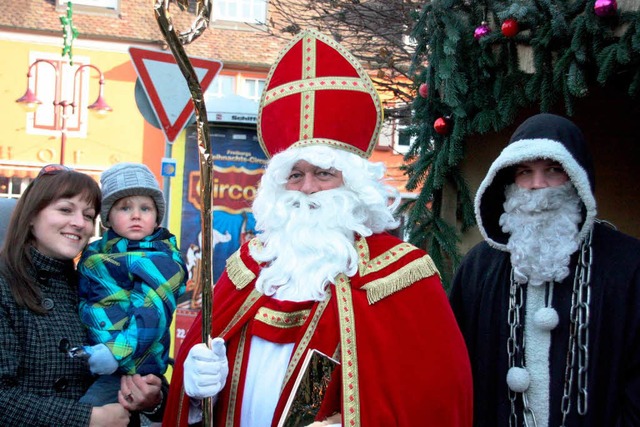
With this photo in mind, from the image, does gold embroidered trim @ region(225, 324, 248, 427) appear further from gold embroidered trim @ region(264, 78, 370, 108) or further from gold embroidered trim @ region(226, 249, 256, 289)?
gold embroidered trim @ region(264, 78, 370, 108)

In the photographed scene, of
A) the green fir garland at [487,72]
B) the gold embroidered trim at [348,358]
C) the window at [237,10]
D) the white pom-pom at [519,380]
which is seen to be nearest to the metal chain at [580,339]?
the white pom-pom at [519,380]

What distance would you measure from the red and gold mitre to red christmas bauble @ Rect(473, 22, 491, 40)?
1.13 meters

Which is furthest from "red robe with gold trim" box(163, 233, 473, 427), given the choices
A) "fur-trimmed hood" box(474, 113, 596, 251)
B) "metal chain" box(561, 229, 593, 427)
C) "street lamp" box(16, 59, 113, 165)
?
"street lamp" box(16, 59, 113, 165)

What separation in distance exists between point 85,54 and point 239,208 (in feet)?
53.3

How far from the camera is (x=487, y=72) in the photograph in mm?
4203

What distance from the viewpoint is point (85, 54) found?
21594 millimetres

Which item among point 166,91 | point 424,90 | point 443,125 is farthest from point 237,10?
point 443,125

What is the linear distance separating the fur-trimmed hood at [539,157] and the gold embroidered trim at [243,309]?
0.99 metres

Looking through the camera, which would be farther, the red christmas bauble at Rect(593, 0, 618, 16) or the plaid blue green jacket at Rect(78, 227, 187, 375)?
the red christmas bauble at Rect(593, 0, 618, 16)

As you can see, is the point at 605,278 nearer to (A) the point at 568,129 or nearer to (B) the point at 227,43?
(A) the point at 568,129

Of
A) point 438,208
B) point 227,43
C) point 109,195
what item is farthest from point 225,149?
point 227,43

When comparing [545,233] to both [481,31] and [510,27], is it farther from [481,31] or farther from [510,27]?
[481,31]

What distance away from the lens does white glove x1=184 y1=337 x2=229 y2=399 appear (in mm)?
2709

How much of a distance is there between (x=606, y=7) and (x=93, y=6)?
66.5 feet
